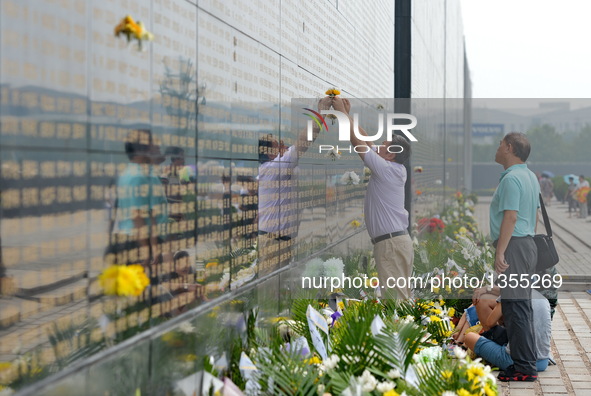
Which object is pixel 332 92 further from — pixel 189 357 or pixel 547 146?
pixel 189 357

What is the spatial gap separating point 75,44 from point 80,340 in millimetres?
887

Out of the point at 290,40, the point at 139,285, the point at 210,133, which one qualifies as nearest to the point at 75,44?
the point at 139,285

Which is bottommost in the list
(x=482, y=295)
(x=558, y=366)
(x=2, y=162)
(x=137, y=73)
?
(x=558, y=366)

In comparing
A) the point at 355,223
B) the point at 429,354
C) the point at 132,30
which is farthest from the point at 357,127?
the point at 132,30

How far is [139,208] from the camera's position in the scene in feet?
10.00

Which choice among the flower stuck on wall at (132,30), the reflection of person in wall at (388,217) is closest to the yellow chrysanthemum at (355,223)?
the reflection of person in wall at (388,217)

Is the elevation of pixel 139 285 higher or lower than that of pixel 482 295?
higher

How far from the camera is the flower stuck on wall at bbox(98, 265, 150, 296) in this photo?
9.20 feet

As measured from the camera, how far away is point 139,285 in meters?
2.97

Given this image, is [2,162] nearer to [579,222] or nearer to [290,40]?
[290,40]

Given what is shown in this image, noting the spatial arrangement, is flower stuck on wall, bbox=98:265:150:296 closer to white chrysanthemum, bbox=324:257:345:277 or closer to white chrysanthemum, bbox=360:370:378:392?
white chrysanthemum, bbox=360:370:378:392

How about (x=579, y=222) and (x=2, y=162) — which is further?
(x=579, y=222)

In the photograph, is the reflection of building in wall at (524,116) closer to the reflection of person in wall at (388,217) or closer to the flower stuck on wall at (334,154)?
the reflection of person in wall at (388,217)

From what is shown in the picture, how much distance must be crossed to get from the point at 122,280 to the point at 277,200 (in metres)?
2.56
